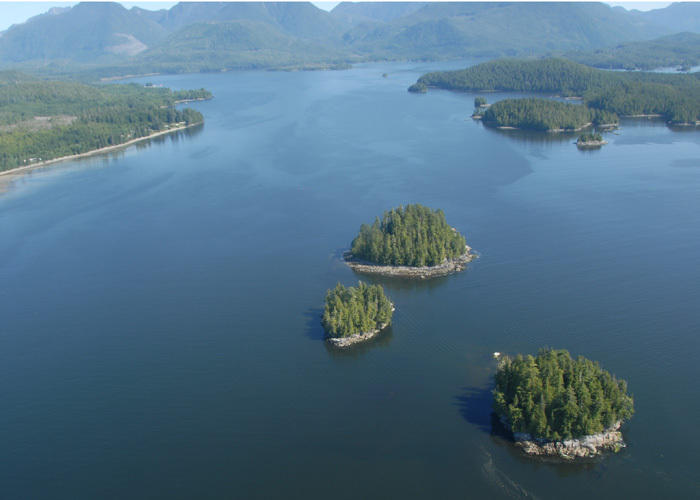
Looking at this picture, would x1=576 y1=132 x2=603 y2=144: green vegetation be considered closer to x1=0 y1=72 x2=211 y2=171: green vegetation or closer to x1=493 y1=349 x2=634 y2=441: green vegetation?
x1=493 y1=349 x2=634 y2=441: green vegetation

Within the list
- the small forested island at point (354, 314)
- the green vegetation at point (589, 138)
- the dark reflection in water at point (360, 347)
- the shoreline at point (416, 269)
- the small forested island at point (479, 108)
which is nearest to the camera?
the dark reflection in water at point (360, 347)

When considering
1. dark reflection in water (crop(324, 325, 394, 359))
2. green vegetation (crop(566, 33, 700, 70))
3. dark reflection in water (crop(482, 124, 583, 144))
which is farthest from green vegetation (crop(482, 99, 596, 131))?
green vegetation (crop(566, 33, 700, 70))

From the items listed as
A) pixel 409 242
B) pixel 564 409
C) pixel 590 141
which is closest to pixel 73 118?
pixel 409 242

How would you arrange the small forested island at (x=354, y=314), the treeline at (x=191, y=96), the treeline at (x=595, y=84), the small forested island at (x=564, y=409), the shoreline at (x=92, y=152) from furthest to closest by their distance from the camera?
the treeline at (x=191, y=96)
the treeline at (x=595, y=84)
the shoreline at (x=92, y=152)
the small forested island at (x=354, y=314)
the small forested island at (x=564, y=409)

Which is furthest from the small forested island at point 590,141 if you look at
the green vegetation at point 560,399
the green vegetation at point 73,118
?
the green vegetation at point 73,118

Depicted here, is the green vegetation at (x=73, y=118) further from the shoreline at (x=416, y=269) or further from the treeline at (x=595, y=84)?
the treeline at (x=595, y=84)

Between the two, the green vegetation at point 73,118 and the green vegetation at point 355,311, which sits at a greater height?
the green vegetation at point 73,118

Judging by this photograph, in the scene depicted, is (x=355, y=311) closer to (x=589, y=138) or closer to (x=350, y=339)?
(x=350, y=339)
